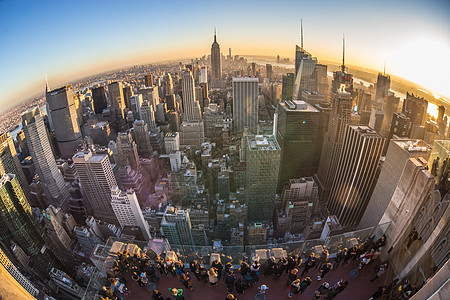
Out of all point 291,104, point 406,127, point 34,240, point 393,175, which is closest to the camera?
point 393,175

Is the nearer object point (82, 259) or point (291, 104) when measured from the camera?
point (82, 259)

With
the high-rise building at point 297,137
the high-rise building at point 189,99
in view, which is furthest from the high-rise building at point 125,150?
the high-rise building at point 189,99

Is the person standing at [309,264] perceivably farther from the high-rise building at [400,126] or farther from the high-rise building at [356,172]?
the high-rise building at [400,126]

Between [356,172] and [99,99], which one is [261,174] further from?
[99,99]

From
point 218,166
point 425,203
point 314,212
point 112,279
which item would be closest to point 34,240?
point 112,279

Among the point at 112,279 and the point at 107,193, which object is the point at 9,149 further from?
the point at 112,279

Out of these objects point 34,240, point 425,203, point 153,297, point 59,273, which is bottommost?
point 59,273

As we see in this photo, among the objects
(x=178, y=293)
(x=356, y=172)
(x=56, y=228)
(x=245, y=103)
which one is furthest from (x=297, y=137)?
(x=56, y=228)
